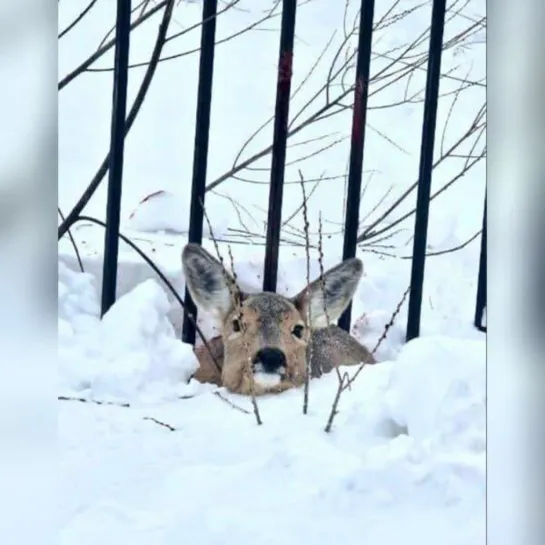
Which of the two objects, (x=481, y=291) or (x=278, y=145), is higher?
(x=278, y=145)

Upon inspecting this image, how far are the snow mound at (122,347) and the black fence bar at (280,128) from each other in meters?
0.19

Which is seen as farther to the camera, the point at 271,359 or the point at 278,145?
the point at 271,359

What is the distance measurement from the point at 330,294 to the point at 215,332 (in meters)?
0.19

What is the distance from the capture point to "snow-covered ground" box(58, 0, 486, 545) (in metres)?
1.62

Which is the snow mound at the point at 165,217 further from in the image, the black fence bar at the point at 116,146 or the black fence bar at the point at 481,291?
the black fence bar at the point at 481,291

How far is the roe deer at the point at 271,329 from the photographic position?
182 centimetres

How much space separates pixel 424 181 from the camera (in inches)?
71.5

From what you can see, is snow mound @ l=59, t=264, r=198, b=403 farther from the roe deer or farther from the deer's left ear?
the deer's left ear

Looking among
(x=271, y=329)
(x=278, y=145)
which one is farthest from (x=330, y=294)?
(x=278, y=145)

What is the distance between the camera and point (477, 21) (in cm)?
170
